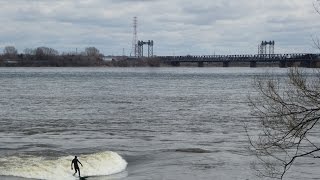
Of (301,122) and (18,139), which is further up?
(301,122)

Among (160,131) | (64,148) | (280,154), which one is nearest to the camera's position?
(280,154)

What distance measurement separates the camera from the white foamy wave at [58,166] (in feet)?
110

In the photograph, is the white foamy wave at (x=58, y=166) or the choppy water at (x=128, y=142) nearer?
the white foamy wave at (x=58, y=166)

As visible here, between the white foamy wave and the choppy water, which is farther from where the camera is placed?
the choppy water

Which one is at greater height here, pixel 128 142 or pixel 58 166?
pixel 58 166

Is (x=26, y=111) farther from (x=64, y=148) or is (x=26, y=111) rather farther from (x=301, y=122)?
(x=301, y=122)

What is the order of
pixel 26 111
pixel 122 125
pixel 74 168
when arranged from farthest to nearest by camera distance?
pixel 26 111 → pixel 122 125 → pixel 74 168

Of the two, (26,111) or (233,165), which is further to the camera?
(26,111)

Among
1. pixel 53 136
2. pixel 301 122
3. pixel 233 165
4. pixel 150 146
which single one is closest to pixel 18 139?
pixel 53 136

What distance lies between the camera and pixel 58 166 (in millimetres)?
35000

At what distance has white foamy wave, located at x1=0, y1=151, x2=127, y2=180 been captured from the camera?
110 ft

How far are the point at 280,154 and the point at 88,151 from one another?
13394 millimetres

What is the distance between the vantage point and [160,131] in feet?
171

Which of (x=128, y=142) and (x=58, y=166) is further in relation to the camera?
(x=128, y=142)
